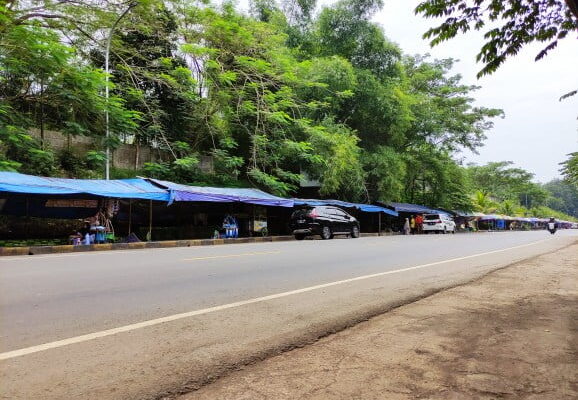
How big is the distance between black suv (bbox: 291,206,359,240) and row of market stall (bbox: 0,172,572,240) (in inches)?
49.0

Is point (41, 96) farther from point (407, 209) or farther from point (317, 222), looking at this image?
point (407, 209)

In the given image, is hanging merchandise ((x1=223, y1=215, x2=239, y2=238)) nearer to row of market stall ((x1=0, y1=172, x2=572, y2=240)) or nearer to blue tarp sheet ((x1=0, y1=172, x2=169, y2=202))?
row of market stall ((x1=0, y1=172, x2=572, y2=240))

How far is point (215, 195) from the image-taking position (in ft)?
61.7

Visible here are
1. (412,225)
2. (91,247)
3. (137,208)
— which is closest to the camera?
(91,247)

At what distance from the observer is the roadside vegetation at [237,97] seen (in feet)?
57.7

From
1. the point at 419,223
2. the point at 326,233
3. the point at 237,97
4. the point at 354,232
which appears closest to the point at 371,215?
the point at 419,223

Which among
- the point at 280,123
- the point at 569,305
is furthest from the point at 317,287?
the point at 280,123

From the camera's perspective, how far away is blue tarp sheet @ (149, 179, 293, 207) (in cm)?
1733

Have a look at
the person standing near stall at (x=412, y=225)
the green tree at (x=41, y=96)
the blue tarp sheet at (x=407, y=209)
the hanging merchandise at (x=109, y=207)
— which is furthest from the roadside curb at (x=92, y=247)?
the person standing near stall at (x=412, y=225)

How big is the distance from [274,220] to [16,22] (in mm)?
15489

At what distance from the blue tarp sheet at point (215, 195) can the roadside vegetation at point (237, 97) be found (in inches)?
76.9

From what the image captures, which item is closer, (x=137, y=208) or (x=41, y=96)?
(x=41, y=96)

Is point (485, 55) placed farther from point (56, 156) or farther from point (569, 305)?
point (56, 156)

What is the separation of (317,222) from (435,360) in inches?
694
